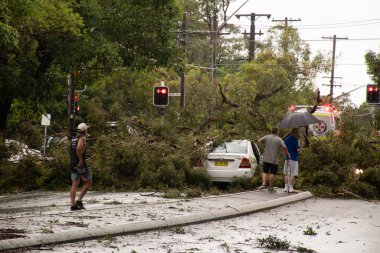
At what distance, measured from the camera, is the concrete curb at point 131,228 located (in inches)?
371

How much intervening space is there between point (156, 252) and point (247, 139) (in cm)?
1323

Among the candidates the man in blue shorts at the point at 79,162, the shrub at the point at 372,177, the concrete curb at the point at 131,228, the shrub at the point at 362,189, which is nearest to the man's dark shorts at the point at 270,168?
the shrub at the point at 362,189

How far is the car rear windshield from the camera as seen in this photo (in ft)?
71.7

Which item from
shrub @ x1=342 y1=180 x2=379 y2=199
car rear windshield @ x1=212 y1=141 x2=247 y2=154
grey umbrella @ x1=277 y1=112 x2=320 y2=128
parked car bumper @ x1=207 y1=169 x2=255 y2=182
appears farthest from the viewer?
car rear windshield @ x1=212 y1=141 x2=247 y2=154

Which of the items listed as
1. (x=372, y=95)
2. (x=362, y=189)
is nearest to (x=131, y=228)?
(x=362, y=189)

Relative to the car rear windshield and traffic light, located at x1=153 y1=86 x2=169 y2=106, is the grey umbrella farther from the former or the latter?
traffic light, located at x1=153 y1=86 x2=169 y2=106

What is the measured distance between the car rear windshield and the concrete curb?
5.18 meters

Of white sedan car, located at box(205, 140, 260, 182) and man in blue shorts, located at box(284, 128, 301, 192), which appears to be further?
white sedan car, located at box(205, 140, 260, 182)

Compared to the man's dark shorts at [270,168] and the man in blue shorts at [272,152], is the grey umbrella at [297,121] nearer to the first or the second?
the man in blue shorts at [272,152]

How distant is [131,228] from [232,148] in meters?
10.9

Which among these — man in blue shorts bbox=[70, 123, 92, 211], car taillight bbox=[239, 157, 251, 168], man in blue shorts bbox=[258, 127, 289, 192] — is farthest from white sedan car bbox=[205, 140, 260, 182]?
man in blue shorts bbox=[70, 123, 92, 211]

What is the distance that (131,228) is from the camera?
11.4 metres

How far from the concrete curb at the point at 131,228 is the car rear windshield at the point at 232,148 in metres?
5.18

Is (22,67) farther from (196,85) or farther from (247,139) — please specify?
(196,85)
